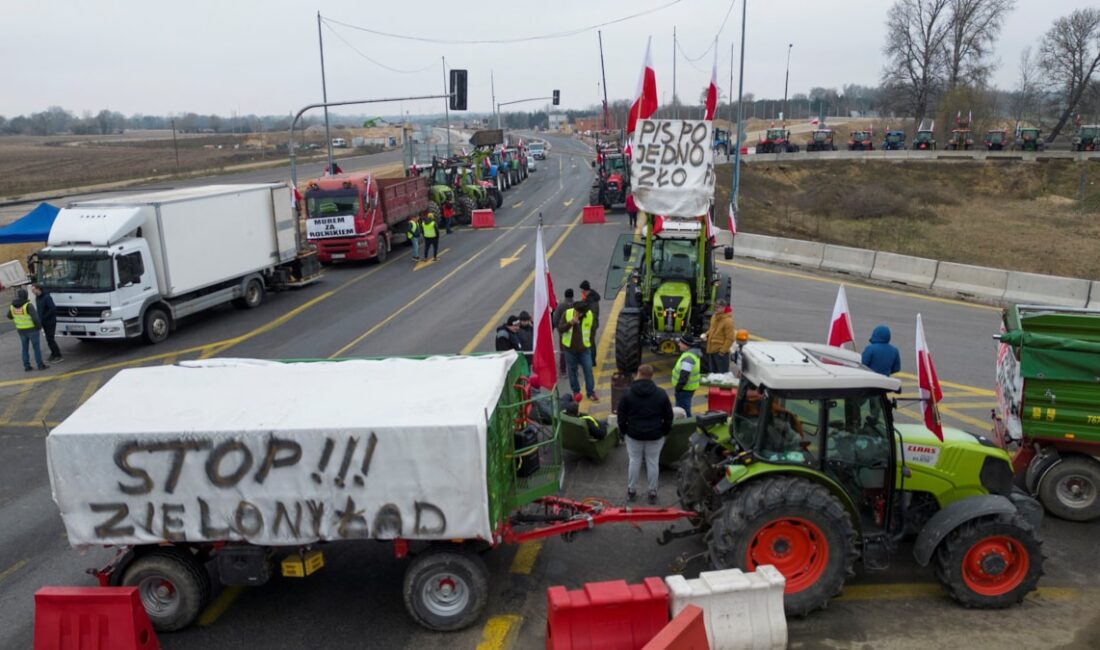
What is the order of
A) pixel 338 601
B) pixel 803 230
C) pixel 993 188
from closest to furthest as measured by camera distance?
pixel 338 601 < pixel 803 230 < pixel 993 188

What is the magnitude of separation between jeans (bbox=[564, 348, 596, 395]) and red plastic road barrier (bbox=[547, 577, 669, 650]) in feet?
23.1

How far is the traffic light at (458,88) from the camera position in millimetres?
32188

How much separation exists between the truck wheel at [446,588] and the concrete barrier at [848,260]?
1943cm

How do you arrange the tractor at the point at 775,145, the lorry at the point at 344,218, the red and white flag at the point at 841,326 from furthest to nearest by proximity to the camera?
the tractor at the point at 775,145
the lorry at the point at 344,218
the red and white flag at the point at 841,326

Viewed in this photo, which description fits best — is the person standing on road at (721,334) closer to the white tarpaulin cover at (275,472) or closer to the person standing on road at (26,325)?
the white tarpaulin cover at (275,472)

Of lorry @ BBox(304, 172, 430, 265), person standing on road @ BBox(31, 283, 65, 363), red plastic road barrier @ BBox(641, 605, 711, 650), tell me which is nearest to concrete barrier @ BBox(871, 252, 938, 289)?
lorry @ BBox(304, 172, 430, 265)

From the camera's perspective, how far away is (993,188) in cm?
4969

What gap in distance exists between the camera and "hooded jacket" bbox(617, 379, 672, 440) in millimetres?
8875

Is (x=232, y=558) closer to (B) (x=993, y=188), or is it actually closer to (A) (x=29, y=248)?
(A) (x=29, y=248)

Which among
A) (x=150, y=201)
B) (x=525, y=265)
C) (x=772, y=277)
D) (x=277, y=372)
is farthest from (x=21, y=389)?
(x=772, y=277)

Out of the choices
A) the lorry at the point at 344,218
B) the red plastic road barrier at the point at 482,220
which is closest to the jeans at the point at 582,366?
the lorry at the point at 344,218

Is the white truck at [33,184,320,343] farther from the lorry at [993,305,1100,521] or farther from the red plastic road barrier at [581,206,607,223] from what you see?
the lorry at [993,305,1100,521]

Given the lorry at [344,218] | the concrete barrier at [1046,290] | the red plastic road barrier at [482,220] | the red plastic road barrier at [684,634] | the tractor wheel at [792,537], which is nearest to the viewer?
the red plastic road barrier at [684,634]

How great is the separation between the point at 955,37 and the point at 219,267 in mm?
75395
